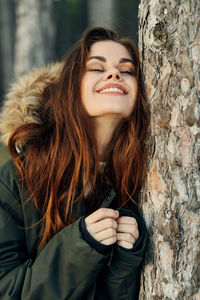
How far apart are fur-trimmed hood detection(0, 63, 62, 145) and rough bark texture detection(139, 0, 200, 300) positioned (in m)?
0.98

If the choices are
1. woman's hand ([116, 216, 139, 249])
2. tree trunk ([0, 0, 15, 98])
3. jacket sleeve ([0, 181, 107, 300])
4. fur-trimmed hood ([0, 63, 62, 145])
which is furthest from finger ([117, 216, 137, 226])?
tree trunk ([0, 0, 15, 98])

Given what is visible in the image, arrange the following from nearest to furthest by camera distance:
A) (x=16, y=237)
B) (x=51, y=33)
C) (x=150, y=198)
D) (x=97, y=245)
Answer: (x=97, y=245)
(x=150, y=198)
(x=16, y=237)
(x=51, y=33)

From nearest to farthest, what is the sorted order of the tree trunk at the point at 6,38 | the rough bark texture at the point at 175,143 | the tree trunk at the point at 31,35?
the rough bark texture at the point at 175,143 < the tree trunk at the point at 31,35 < the tree trunk at the point at 6,38

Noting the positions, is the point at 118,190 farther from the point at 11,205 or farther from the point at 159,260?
the point at 11,205

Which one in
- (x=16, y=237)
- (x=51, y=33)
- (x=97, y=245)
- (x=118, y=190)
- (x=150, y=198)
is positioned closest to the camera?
(x=97, y=245)

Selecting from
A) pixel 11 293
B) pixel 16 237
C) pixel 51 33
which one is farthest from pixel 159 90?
pixel 51 33

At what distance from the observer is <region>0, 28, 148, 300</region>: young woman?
1.96 m

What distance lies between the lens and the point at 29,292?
199cm

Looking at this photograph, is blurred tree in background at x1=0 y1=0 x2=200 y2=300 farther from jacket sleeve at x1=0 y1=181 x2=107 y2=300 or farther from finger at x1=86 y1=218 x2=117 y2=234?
jacket sleeve at x1=0 y1=181 x2=107 y2=300

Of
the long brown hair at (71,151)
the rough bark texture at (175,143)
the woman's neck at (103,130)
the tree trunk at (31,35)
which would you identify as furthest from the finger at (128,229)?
the tree trunk at (31,35)

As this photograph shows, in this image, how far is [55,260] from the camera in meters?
1.98

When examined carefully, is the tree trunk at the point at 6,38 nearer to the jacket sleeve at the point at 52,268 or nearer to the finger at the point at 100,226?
the jacket sleeve at the point at 52,268

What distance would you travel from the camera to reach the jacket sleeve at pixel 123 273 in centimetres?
195

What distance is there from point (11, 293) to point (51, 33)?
671 centimetres
